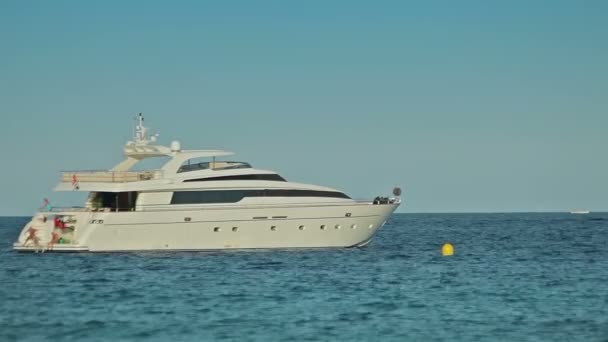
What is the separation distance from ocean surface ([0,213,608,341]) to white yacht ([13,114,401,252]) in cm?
88

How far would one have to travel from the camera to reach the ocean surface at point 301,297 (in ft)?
83.8

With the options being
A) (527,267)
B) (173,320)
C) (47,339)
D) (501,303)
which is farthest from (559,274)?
(47,339)

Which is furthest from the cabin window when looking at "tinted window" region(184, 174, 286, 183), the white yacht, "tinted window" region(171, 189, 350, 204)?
"tinted window" region(184, 174, 286, 183)

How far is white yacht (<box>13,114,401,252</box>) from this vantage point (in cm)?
4738

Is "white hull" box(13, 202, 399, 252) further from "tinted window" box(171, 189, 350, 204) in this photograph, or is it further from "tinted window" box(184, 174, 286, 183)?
"tinted window" box(184, 174, 286, 183)

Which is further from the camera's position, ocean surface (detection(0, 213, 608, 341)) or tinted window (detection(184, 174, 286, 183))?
tinted window (detection(184, 174, 286, 183))

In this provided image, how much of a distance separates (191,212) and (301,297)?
52.9ft

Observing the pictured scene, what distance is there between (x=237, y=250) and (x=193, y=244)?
7.29 feet

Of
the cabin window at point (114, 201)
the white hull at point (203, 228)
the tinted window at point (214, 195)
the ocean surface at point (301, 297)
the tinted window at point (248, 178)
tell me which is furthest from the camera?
the cabin window at point (114, 201)

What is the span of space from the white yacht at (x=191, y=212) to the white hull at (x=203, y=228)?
0.05 metres

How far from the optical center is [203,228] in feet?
156

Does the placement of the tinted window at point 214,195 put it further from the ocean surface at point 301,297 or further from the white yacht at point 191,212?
the ocean surface at point 301,297

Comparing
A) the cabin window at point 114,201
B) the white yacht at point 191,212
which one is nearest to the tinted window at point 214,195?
the white yacht at point 191,212

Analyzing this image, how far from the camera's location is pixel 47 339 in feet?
80.2
